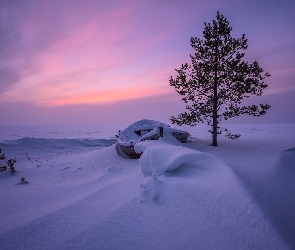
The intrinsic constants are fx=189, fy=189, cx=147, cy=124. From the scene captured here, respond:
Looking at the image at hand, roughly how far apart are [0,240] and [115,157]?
5491 millimetres

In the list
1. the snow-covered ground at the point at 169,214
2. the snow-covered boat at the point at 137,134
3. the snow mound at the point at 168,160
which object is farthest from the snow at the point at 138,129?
the snow-covered ground at the point at 169,214

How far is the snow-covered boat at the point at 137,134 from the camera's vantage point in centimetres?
689

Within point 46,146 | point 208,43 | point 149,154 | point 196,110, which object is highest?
point 208,43

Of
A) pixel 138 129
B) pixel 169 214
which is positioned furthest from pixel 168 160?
pixel 138 129

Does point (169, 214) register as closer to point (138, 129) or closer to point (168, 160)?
point (168, 160)

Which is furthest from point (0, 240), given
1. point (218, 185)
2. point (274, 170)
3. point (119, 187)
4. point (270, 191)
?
point (274, 170)

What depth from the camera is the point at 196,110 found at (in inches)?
364

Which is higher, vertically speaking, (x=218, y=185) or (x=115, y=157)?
(x=218, y=185)

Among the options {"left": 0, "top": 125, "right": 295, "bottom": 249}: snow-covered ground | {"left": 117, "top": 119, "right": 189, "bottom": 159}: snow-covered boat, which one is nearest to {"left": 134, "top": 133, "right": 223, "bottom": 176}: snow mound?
{"left": 0, "top": 125, "right": 295, "bottom": 249}: snow-covered ground

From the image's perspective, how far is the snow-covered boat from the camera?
271 inches

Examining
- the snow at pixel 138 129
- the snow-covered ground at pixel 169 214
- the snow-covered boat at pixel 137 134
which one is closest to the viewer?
the snow-covered ground at pixel 169 214

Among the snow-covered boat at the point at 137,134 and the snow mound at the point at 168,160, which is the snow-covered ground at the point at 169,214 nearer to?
the snow mound at the point at 168,160

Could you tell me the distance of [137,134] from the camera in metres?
9.01

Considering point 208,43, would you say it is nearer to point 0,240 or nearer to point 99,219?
point 99,219
